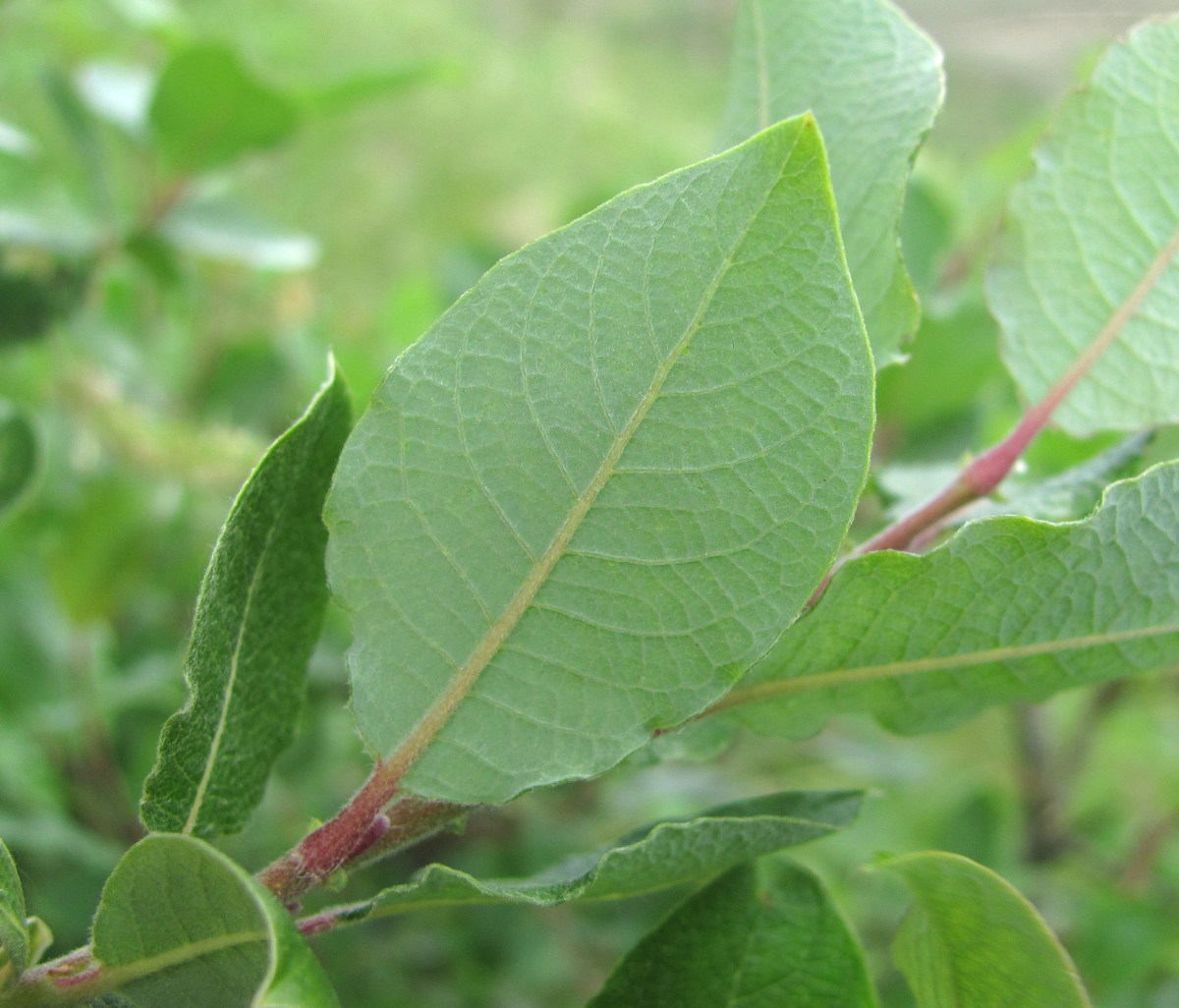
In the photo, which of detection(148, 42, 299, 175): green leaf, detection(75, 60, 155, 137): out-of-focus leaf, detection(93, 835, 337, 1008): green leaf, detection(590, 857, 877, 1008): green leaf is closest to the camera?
detection(93, 835, 337, 1008): green leaf

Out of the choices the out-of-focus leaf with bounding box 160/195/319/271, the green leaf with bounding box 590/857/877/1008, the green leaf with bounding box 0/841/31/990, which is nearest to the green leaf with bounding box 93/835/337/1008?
the green leaf with bounding box 0/841/31/990

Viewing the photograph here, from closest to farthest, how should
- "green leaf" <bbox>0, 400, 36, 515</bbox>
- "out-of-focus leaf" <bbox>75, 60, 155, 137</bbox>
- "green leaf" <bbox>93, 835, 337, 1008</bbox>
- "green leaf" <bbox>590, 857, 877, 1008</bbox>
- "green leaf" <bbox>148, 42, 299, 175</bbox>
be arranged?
"green leaf" <bbox>93, 835, 337, 1008</bbox> < "green leaf" <bbox>590, 857, 877, 1008</bbox> < "green leaf" <bbox>0, 400, 36, 515</bbox> < "green leaf" <bbox>148, 42, 299, 175</bbox> < "out-of-focus leaf" <bbox>75, 60, 155, 137</bbox>

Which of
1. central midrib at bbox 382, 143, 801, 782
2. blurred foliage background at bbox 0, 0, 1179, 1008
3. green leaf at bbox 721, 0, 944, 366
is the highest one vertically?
green leaf at bbox 721, 0, 944, 366

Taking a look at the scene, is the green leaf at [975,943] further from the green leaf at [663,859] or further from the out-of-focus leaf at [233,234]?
the out-of-focus leaf at [233,234]

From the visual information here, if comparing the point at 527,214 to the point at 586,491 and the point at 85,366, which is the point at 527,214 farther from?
the point at 586,491

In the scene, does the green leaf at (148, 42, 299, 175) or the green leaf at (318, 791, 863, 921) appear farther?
the green leaf at (148, 42, 299, 175)

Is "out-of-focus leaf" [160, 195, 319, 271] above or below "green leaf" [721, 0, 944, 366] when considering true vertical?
below

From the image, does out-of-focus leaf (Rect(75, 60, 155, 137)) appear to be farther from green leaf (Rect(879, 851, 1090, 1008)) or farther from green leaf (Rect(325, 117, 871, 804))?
green leaf (Rect(879, 851, 1090, 1008))
